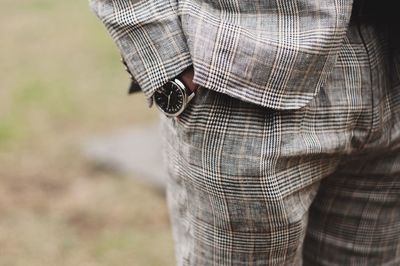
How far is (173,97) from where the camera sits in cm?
139

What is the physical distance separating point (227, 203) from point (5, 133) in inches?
123

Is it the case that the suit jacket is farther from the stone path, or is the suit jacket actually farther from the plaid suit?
the stone path

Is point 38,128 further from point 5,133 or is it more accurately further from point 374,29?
point 374,29

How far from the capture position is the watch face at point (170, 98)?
54.2 inches

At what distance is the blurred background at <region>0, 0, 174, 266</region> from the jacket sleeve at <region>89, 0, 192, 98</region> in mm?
1699

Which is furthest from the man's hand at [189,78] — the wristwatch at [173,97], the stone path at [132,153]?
the stone path at [132,153]

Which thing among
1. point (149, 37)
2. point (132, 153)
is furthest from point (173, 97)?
point (132, 153)

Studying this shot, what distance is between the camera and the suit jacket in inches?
52.7

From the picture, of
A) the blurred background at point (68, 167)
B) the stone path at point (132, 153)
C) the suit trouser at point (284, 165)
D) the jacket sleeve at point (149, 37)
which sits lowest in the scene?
the blurred background at point (68, 167)

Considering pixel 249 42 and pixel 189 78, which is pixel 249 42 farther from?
pixel 189 78

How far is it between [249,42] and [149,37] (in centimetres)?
19

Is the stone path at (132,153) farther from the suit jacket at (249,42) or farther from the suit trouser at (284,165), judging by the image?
the suit jacket at (249,42)

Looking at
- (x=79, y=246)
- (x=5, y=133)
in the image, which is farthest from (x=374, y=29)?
(x=5, y=133)

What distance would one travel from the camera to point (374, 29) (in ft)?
4.99
